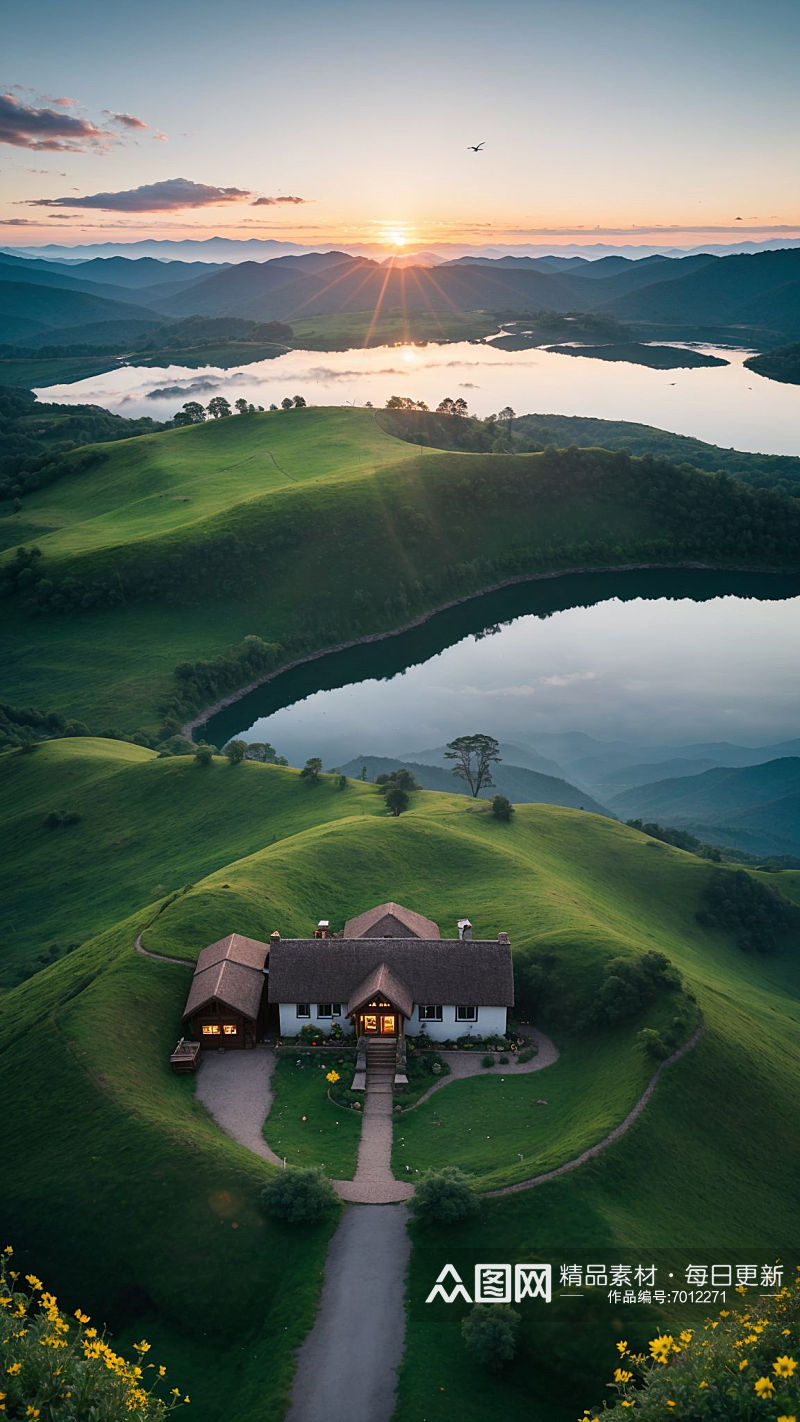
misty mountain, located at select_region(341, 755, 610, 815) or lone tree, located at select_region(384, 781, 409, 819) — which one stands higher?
lone tree, located at select_region(384, 781, 409, 819)

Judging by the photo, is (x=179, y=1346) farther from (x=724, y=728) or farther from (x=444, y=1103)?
(x=724, y=728)

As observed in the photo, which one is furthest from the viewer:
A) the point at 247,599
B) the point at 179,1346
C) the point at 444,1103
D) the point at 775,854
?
the point at 247,599

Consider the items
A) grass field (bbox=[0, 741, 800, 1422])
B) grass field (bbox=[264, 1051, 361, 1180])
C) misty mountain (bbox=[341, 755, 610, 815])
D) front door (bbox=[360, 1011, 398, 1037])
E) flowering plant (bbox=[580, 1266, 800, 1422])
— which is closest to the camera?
flowering plant (bbox=[580, 1266, 800, 1422])

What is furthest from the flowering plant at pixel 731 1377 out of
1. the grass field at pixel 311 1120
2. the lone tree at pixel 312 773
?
the lone tree at pixel 312 773

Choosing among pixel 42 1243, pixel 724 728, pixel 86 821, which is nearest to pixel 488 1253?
pixel 42 1243

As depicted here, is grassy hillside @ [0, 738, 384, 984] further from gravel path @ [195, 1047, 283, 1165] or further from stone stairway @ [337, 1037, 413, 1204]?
stone stairway @ [337, 1037, 413, 1204]

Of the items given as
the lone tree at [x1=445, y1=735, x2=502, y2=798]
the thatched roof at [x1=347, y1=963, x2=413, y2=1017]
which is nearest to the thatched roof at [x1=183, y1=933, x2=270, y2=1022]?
the thatched roof at [x1=347, y1=963, x2=413, y2=1017]

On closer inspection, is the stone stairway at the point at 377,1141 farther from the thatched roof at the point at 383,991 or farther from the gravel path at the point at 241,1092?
the gravel path at the point at 241,1092
